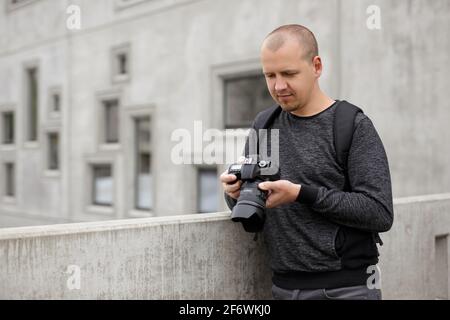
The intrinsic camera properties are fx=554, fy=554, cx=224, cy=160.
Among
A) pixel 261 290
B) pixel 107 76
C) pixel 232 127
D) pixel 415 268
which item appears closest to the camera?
pixel 261 290

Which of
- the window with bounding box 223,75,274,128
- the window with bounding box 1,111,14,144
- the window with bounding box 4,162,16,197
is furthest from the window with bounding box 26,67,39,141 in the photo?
the window with bounding box 223,75,274,128

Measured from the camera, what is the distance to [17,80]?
628 inches

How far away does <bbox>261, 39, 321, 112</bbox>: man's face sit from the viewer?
2104 mm

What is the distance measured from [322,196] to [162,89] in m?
9.65

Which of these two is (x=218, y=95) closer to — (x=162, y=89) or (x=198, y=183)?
(x=162, y=89)

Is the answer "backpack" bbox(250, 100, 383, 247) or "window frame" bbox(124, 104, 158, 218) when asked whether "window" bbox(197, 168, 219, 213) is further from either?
"backpack" bbox(250, 100, 383, 247)

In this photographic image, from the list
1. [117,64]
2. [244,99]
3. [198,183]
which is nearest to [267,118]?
[244,99]

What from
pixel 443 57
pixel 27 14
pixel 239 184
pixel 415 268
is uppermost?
pixel 27 14

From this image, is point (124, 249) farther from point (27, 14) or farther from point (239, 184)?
point (27, 14)

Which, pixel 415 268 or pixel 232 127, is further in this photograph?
pixel 232 127

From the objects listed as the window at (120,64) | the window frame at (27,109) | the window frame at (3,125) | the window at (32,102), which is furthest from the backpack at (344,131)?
the window frame at (3,125)
